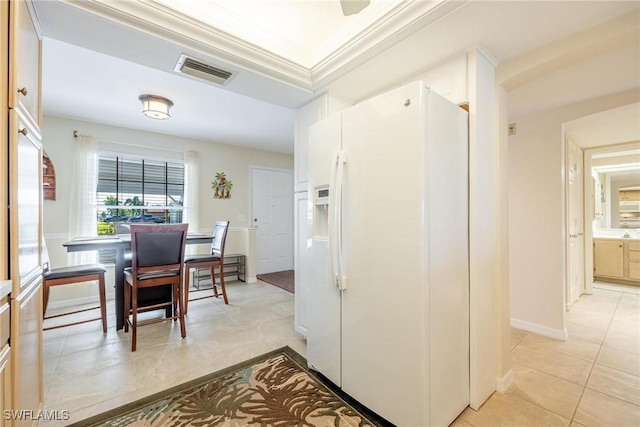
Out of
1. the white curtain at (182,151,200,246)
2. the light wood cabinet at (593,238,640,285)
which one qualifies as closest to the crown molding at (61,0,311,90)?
the white curtain at (182,151,200,246)

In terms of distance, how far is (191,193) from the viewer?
179 inches

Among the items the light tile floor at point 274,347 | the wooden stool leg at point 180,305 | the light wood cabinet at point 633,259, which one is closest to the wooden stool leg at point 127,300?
the light tile floor at point 274,347

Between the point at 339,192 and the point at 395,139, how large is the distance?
457 millimetres

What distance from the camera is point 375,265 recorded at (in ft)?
5.02

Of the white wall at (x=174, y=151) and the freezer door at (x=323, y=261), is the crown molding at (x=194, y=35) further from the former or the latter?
A: the white wall at (x=174, y=151)

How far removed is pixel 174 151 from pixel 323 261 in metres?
3.82

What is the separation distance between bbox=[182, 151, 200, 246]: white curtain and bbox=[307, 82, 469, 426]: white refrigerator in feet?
11.3

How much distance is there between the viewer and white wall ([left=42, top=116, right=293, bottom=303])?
352 centimetres

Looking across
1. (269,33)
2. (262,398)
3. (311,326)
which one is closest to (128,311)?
(262,398)

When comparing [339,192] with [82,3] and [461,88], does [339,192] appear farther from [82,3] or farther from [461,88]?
[82,3]

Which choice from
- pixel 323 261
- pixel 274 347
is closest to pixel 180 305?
pixel 274 347

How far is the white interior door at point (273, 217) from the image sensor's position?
5449 millimetres

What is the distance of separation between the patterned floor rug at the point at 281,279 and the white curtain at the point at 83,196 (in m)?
2.55

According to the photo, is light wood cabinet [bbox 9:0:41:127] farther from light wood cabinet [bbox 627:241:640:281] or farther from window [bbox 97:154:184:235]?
light wood cabinet [bbox 627:241:640:281]
